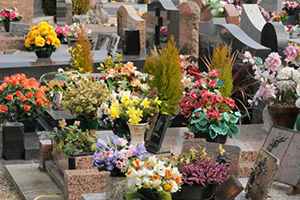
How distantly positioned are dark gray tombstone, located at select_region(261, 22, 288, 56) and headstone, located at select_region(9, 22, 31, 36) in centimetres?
774

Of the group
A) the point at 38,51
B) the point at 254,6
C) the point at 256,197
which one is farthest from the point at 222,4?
the point at 256,197

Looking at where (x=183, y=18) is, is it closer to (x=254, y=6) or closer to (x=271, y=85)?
(x=254, y=6)

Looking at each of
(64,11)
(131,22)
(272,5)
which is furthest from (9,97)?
(272,5)

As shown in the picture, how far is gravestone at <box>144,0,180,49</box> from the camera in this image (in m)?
11.4

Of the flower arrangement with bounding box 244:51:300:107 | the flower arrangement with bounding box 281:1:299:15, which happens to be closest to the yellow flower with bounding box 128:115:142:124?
the flower arrangement with bounding box 244:51:300:107

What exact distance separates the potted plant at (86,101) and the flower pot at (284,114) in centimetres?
168

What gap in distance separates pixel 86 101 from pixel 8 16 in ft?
33.1

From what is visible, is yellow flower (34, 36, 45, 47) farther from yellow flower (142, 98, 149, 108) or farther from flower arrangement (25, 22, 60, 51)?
yellow flower (142, 98, 149, 108)

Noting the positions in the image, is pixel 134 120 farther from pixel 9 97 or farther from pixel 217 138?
pixel 9 97

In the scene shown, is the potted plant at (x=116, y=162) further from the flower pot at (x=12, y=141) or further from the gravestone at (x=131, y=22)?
the gravestone at (x=131, y=22)

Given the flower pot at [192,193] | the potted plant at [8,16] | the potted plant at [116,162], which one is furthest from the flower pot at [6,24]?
the flower pot at [192,193]

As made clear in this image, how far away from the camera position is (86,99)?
239 inches

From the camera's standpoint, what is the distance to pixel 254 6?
10156 mm

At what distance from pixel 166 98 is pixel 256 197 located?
190 centimetres
